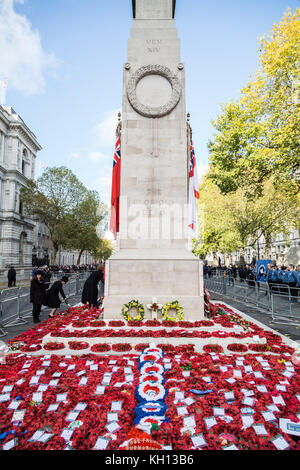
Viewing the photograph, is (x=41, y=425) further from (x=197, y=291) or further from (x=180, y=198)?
(x=180, y=198)

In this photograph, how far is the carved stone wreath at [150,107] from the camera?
9523 millimetres

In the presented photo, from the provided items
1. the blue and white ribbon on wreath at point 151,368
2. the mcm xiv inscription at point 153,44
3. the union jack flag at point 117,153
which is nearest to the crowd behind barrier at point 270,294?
the blue and white ribbon on wreath at point 151,368

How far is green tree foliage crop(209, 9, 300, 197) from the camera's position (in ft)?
51.8

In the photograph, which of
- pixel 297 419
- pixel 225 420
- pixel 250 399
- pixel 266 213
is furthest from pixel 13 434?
pixel 266 213

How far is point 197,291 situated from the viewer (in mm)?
8391

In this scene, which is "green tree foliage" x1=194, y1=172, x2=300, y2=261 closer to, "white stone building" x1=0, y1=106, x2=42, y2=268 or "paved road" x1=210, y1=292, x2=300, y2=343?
"paved road" x1=210, y1=292, x2=300, y2=343

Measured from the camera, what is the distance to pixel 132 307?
8141 millimetres

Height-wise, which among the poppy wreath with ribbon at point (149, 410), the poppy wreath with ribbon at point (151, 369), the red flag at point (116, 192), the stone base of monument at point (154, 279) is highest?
the red flag at point (116, 192)

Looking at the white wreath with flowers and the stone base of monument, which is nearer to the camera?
the white wreath with flowers

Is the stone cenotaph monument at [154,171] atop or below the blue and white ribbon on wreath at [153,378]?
atop

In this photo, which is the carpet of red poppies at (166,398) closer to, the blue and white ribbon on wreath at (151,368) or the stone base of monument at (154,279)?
the blue and white ribbon on wreath at (151,368)

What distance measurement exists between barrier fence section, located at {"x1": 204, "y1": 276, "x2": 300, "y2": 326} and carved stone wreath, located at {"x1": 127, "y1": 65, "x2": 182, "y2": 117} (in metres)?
8.09

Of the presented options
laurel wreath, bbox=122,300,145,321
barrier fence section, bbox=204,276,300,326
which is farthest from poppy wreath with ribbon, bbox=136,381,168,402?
barrier fence section, bbox=204,276,300,326

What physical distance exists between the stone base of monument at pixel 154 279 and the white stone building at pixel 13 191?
42.6m
